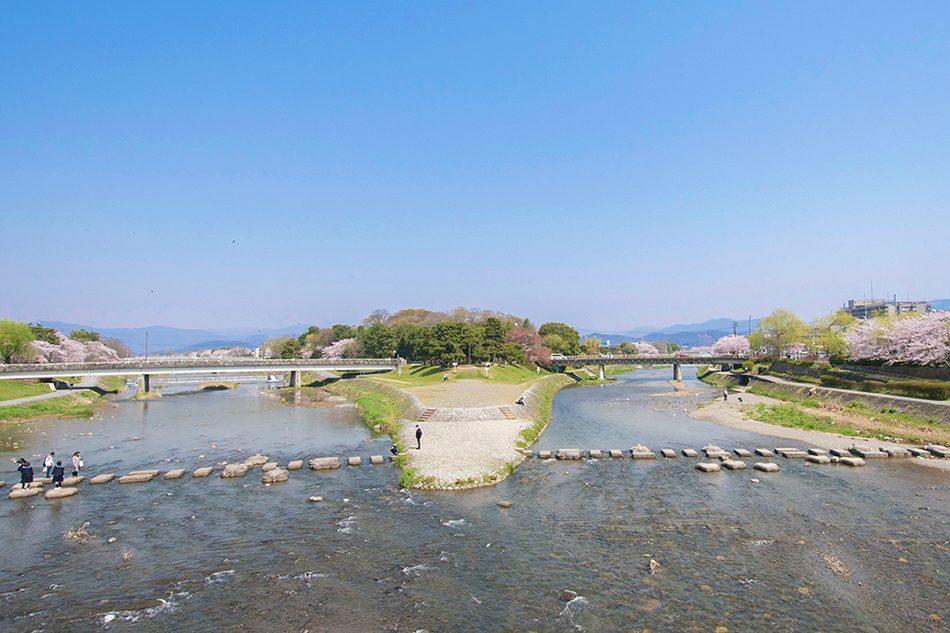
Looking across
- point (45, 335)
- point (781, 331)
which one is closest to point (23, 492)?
point (45, 335)

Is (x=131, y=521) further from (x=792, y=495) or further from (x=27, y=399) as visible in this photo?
(x=27, y=399)

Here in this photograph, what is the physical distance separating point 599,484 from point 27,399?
7399cm

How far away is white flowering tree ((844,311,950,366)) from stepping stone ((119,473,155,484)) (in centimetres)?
7405

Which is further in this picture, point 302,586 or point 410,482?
point 410,482

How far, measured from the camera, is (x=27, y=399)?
63031 mm

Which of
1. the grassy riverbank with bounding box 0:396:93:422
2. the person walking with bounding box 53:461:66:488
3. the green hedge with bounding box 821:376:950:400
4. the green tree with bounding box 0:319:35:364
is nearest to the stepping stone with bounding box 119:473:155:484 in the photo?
the person walking with bounding box 53:461:66:488

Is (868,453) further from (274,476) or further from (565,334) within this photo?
(565,334)

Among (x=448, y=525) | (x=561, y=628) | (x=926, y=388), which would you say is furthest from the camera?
(x=926, y=388)

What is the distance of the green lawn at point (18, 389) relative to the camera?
209ft

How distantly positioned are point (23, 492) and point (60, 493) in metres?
2.03

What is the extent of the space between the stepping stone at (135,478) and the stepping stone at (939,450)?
51.7 meters

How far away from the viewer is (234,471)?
29.8m

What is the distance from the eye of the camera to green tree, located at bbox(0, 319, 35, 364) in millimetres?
81750

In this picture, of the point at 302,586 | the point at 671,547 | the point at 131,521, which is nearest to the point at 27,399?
the point at 131,521
